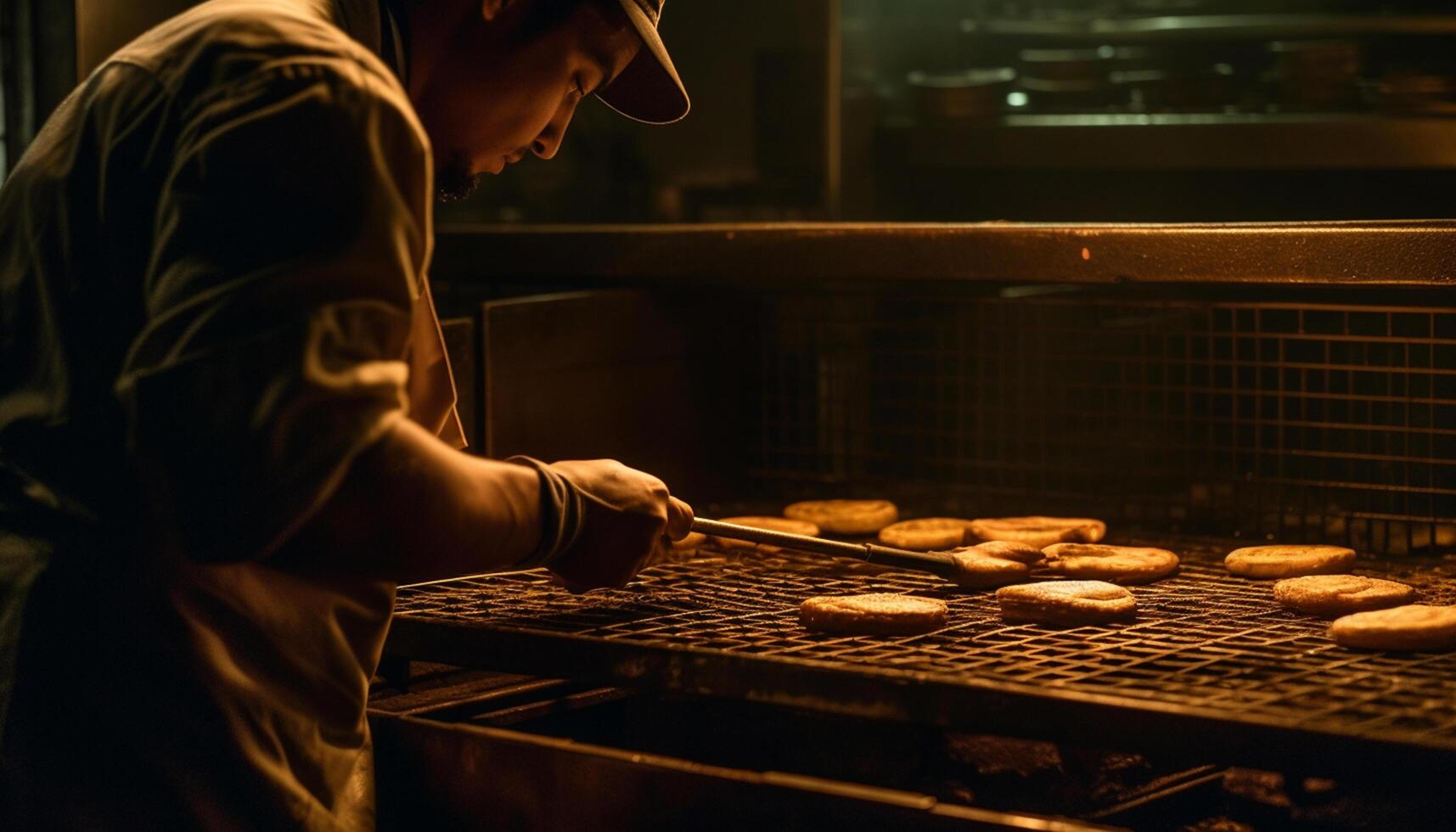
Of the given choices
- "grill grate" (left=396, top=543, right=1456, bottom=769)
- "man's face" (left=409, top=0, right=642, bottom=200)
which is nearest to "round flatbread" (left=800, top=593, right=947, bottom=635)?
"grill grate" (left=396, top=543, right=1456, bottom=769)

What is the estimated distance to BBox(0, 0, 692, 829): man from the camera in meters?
1.38

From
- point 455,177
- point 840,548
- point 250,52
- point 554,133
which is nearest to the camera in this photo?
point 250,52

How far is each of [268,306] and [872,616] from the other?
114 cm

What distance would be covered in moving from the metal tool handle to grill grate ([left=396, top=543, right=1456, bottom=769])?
0.06 meters

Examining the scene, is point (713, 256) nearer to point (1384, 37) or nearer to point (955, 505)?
point (955, 505)

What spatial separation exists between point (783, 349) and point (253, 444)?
2405mm

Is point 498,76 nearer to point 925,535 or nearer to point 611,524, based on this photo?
point 611,524

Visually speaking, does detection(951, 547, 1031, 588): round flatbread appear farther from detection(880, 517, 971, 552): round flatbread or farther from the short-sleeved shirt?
the short-sleeved shirt

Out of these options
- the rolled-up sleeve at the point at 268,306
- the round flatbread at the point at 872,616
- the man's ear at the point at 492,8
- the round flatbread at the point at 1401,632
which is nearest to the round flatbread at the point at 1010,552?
the round flatbread at the point at 872,616

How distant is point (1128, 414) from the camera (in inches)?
132

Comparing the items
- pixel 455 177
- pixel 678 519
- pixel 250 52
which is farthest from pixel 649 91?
pixel 250 52

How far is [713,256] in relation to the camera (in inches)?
124

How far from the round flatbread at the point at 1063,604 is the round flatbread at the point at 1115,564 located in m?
0.26


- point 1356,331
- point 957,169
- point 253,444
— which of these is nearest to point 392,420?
point 253,444
